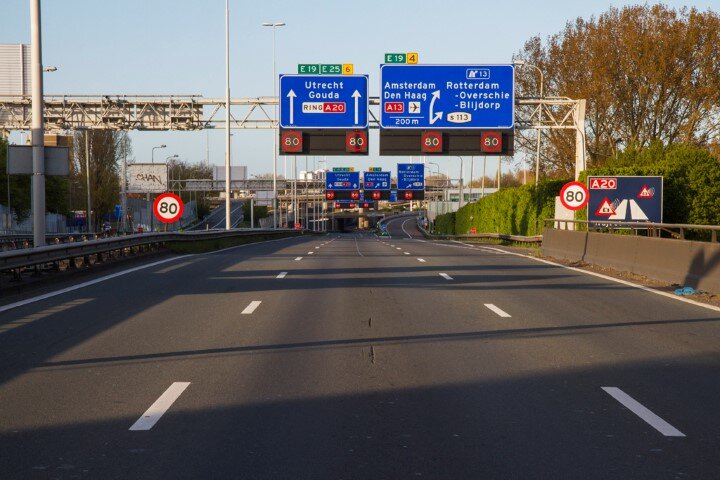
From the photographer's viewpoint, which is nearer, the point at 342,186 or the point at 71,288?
the point at 71,288

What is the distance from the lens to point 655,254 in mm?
21469

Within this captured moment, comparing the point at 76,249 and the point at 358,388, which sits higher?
the point at 76,249

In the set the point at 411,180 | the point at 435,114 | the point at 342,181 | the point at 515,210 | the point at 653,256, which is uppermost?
the point at 435,114

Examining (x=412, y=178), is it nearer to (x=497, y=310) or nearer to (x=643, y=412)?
(x=497, y=310)

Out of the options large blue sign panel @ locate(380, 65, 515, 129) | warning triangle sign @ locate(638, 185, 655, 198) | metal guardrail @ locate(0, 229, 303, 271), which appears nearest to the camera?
metal guardrail @ locate(0, 229, 303, 271)

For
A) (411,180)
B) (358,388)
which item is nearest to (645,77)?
(358,388)

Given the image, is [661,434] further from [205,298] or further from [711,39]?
[711,39]

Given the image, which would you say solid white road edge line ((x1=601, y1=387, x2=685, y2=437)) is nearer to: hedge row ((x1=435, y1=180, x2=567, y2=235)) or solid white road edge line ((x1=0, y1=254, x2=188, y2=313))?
solid white road edge line ((x1=0, y1=254, x2=188, y2=313))

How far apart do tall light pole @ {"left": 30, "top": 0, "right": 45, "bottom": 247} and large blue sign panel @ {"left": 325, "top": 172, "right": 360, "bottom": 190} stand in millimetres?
83378

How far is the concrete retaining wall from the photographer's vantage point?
1823 cm

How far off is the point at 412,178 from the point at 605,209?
71.8 m

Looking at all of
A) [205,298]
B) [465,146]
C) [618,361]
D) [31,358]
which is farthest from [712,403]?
[465,146]

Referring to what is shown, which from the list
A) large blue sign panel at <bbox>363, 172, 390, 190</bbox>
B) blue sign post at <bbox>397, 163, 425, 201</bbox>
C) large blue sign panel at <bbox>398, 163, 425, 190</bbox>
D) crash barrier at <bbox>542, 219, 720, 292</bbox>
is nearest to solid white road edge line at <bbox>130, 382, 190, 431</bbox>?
crash barrier at <bbox>542, 219, 720, 292</bbox>

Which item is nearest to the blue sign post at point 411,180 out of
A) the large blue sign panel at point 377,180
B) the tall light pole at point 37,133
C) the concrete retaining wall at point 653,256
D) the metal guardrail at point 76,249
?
the large blue sign panel at point 377,180
